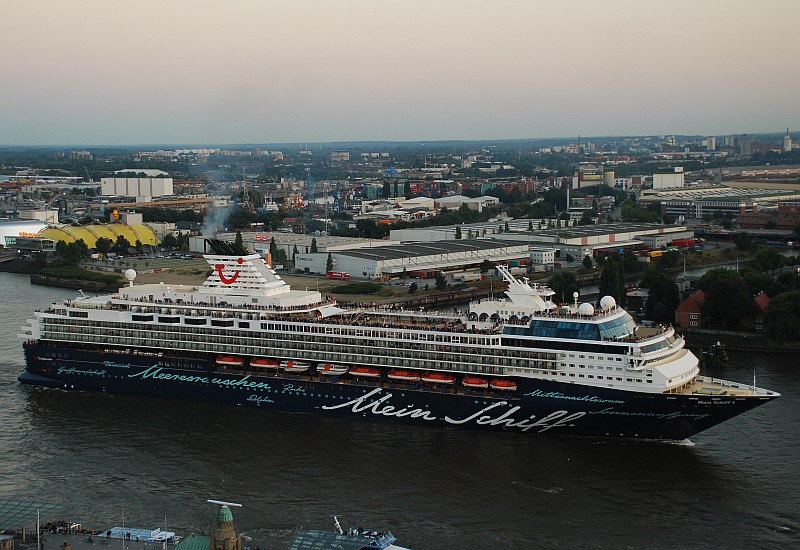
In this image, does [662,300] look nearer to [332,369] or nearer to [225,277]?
[332,369]

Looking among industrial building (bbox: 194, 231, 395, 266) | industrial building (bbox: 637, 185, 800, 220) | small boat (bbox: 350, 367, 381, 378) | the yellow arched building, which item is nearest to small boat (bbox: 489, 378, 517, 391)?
small boat (bbox: 350, 367, 381, 378)

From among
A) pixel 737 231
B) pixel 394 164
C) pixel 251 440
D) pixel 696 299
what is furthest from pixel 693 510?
pixel 394 164

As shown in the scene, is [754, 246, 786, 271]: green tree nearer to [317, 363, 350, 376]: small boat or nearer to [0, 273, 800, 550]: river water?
Answer: [0, 273, 800, 550]: river water

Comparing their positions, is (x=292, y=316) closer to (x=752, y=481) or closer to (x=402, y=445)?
(x=402, y=445)

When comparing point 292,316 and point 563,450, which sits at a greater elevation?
point 292,316

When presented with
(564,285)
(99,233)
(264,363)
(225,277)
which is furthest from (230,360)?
(99,233)

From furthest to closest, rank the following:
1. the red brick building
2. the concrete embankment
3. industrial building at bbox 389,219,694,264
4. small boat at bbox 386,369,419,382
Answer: industrial building at bbox 389,219,694,264
the red brick building
the concrete embankment
small boat at bbox 386,369,419,382
